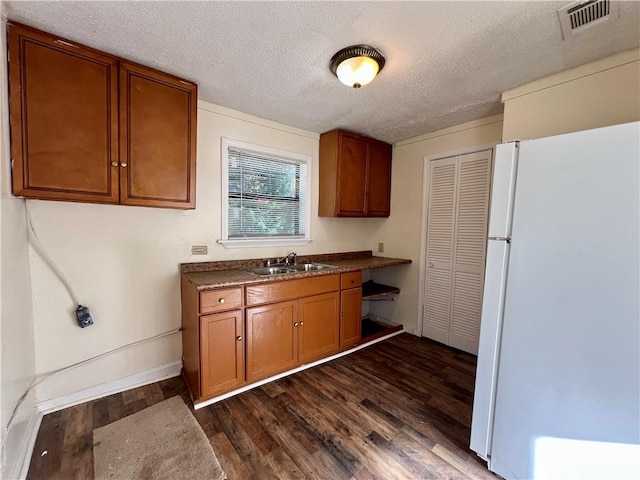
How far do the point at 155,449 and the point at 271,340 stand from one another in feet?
3.14

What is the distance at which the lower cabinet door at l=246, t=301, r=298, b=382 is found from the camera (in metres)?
2.12

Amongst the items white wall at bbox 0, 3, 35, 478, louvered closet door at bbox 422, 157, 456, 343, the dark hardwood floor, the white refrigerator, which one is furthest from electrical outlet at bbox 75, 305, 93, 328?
louvered closet door at bbox 422, 157, 456, 343

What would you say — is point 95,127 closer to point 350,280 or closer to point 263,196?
point 263,196

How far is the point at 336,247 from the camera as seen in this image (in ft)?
11.1

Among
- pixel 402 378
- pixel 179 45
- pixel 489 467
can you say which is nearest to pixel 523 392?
pixel 489 467

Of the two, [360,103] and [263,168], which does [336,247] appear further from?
[360,103]

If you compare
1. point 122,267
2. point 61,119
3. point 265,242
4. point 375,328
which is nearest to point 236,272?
point 265,242

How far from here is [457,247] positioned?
288cm

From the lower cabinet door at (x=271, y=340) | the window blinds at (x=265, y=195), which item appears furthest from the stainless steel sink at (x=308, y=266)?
the lower cabinet door at (x=271, y=340)

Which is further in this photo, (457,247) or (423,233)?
(423,233)

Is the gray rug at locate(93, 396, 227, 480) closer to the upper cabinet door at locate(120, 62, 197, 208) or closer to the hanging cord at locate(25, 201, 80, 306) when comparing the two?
the hanging cord at locate(25, 201, 80, 306)

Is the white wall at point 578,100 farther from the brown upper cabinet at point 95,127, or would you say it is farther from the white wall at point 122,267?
the brown upper cabinet at point 95,127

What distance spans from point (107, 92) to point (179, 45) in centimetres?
55

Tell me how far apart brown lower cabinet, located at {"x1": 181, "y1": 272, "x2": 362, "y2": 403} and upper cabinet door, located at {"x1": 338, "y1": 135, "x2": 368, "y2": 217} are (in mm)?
822
